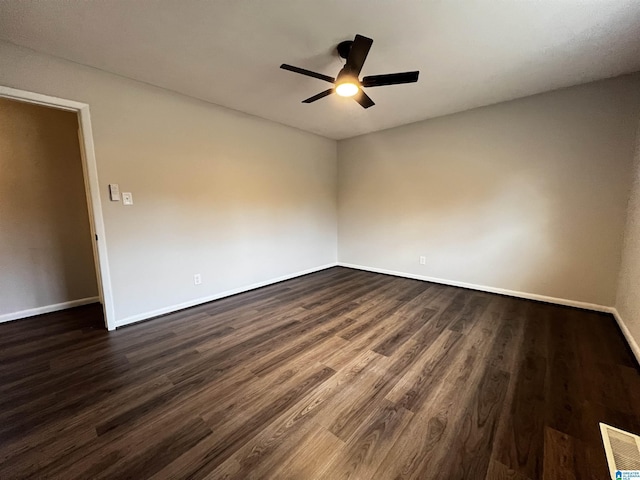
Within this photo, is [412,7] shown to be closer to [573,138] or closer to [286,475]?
[573,138]

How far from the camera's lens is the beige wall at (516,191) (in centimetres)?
268

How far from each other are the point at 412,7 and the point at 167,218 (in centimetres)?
295

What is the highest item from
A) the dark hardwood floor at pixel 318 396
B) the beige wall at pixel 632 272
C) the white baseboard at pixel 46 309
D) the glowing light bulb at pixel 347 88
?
the glowing light bulb at pixel 347 88

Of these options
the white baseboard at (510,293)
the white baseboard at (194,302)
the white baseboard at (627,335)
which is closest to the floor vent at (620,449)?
the white baseboard at (627,335)

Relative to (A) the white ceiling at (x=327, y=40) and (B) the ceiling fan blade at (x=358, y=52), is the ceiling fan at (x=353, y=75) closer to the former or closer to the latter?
(B) the ceiling fan blade at (x=358, y=52)

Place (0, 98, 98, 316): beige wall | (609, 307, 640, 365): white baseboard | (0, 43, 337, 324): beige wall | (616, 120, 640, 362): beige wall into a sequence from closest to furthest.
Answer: (609, 307, 640, 365): white baseboard < (616, 120, 640, 362): beige wall < (0, 43, 337, 324): beige wall < (0, 98, 98, 316): beige wall

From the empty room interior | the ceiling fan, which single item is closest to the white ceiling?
the empty room interior

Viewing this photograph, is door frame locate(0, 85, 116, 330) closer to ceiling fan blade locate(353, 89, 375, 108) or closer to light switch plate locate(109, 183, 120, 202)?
light switch plate locate(109, 183, 120, 202)

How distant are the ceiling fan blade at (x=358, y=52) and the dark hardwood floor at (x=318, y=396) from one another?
2287 mm

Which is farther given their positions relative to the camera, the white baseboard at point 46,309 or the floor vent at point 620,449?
the white baseboard at point 46,309

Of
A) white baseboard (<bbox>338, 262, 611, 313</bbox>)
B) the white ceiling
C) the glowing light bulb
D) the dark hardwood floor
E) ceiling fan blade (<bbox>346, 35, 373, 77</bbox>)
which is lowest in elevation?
the dark hardwood floor

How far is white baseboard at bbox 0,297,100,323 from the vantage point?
282 cm

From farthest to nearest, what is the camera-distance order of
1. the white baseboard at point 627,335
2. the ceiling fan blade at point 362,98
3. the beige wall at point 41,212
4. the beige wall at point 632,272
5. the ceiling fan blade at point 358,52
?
the beige wall at point 41,212 < the ceiling fan blade at point 362,98 < the beige wall at point 632,272 < the white baseboard at point 627,335 < the ceiling fan blade at point 358,52

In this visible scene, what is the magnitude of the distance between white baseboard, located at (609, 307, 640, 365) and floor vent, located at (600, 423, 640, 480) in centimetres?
→ 102
